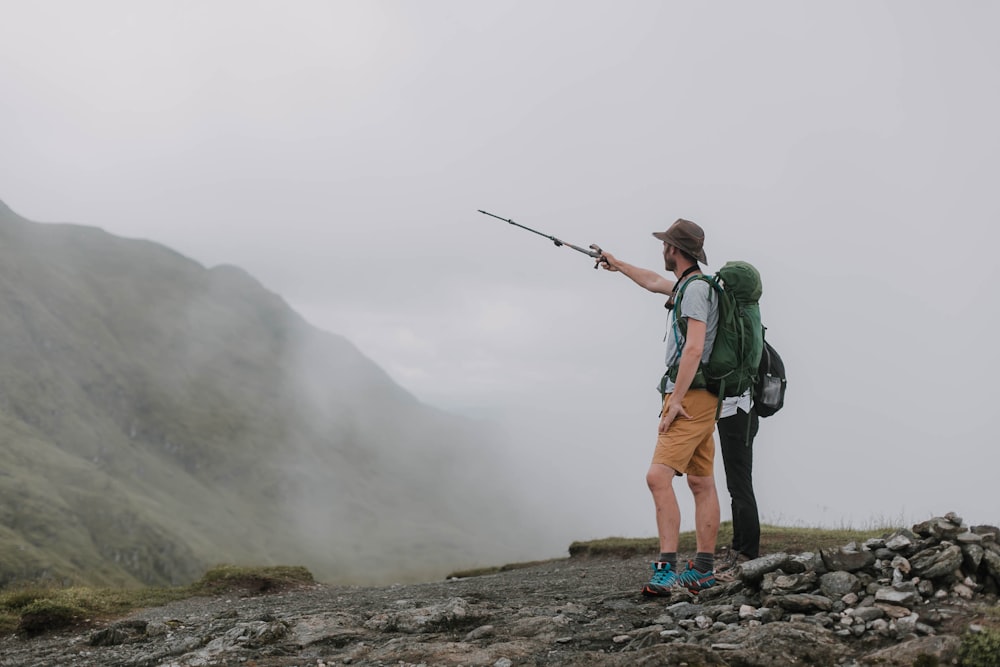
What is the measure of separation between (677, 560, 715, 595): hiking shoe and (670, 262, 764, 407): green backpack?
243 cm

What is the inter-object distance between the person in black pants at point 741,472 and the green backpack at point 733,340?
2.10 feet

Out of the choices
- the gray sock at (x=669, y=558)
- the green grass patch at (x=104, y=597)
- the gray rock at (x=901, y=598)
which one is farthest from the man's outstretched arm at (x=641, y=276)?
the green grass patch at (x=104, y=597)

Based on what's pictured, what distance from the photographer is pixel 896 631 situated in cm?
808

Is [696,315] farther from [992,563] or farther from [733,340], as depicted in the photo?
[992,563]

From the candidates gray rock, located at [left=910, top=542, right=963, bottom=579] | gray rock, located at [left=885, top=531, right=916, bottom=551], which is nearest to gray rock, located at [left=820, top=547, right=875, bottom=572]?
gray rock, located at [left=885, top=531, right=916, bottom=551]

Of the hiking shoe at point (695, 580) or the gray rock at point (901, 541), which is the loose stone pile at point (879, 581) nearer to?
the gray rock at point (901, 541)

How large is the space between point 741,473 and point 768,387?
1325mm

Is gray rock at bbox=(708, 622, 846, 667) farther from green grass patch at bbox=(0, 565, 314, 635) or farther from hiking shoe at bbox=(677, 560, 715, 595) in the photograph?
green grass patch at bbox=(0, 565, 314, 635)

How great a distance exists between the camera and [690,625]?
30.1 ft

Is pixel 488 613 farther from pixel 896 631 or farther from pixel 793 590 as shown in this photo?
pixel 896 631

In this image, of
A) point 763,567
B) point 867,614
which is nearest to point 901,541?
point 867,614

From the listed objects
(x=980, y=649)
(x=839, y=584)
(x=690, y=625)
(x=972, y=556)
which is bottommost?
(x=690, y=625)

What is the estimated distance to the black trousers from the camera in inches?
451

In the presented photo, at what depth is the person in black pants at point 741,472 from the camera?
11359mm
